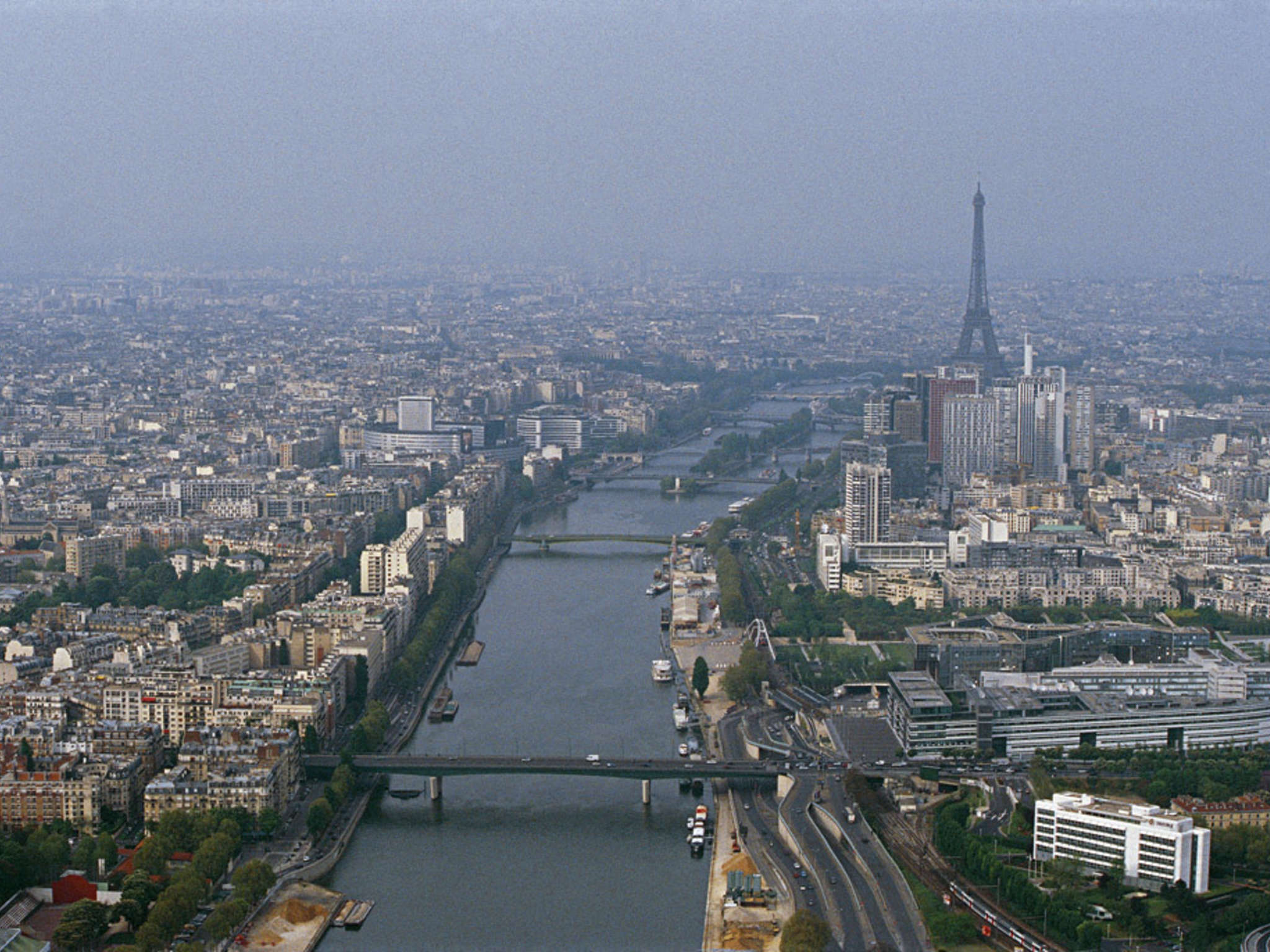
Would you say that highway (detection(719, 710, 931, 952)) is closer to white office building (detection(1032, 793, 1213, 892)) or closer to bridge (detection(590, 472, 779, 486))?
white office building (detection(1032, 793, 1213, 892))

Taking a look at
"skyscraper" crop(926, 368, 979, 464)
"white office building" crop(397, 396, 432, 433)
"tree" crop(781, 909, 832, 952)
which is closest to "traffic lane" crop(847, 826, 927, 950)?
"tree" crop(781, 909, 832, 952)

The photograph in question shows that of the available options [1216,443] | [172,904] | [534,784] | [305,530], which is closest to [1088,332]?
[1216,443]

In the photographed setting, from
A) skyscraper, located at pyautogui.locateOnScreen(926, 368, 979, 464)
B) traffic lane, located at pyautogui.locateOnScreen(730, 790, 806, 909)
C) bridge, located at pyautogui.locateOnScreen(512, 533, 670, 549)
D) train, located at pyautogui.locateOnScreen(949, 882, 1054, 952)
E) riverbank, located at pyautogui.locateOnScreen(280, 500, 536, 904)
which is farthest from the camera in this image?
skyscraper, located at pyautogui.locateOnScreen(926, 368, 979, 464)

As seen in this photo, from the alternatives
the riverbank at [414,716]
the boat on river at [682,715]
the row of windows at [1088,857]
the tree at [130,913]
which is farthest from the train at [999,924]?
the tree at [130,913]

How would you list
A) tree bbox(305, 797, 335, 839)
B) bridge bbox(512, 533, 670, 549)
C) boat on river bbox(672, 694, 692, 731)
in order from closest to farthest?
tree bbox(305, 797, 335, 839)
boat on river bbox(672, 694, 692, 731)
bridge bbox(512, 533, 670, 549)

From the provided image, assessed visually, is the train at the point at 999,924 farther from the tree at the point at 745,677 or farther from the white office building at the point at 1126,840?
the tree at the point at 745,677

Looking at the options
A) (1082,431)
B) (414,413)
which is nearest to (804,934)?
(1082,431)
